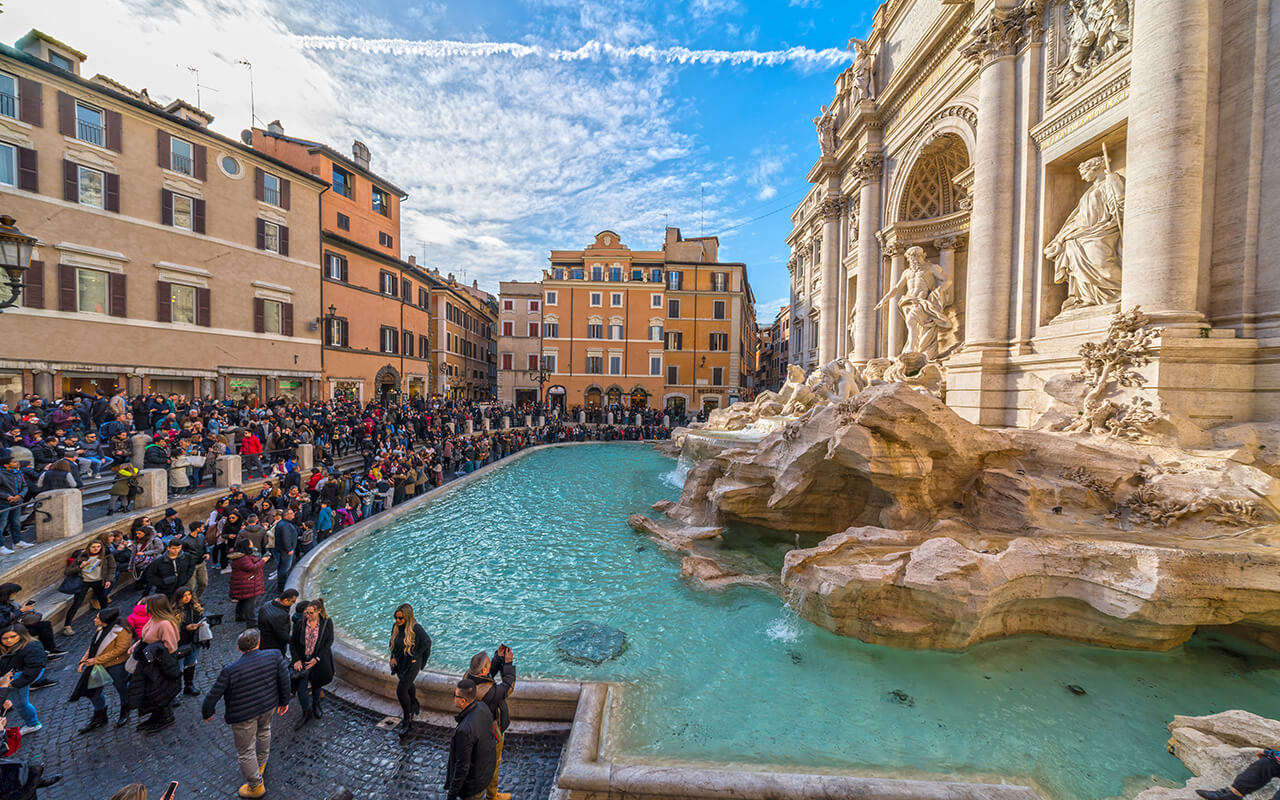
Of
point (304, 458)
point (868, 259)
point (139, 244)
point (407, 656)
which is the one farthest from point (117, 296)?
point (868, 259)

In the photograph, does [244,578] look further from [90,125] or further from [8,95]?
[90,125]

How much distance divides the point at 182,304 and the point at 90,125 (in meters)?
5.78

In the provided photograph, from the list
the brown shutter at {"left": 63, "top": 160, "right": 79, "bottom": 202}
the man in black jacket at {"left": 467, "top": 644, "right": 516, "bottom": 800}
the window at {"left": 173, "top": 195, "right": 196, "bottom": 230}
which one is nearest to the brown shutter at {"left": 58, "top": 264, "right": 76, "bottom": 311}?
the brown shutter at {"left": 63, "top": 160, "right": 79, "bottom": 202}

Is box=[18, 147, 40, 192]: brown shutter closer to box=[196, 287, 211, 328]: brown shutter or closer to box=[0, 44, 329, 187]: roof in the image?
box=[0, 44, 329, 187]: roof

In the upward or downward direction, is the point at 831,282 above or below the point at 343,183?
below

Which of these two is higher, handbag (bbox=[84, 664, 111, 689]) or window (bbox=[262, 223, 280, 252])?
window (bbox=[262, 223, 280, 252])

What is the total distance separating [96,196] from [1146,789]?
2626cm

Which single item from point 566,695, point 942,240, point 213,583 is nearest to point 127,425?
point 213,583

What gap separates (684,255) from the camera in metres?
42.4

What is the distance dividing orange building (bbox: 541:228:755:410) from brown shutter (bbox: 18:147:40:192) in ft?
82.0

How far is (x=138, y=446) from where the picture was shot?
10586 millimetres

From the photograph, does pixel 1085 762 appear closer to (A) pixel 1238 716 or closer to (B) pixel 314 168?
(A) pixel 1238 716

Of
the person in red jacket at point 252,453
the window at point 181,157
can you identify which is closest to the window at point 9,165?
the window at point 181,157

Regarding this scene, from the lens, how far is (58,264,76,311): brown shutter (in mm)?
14812
